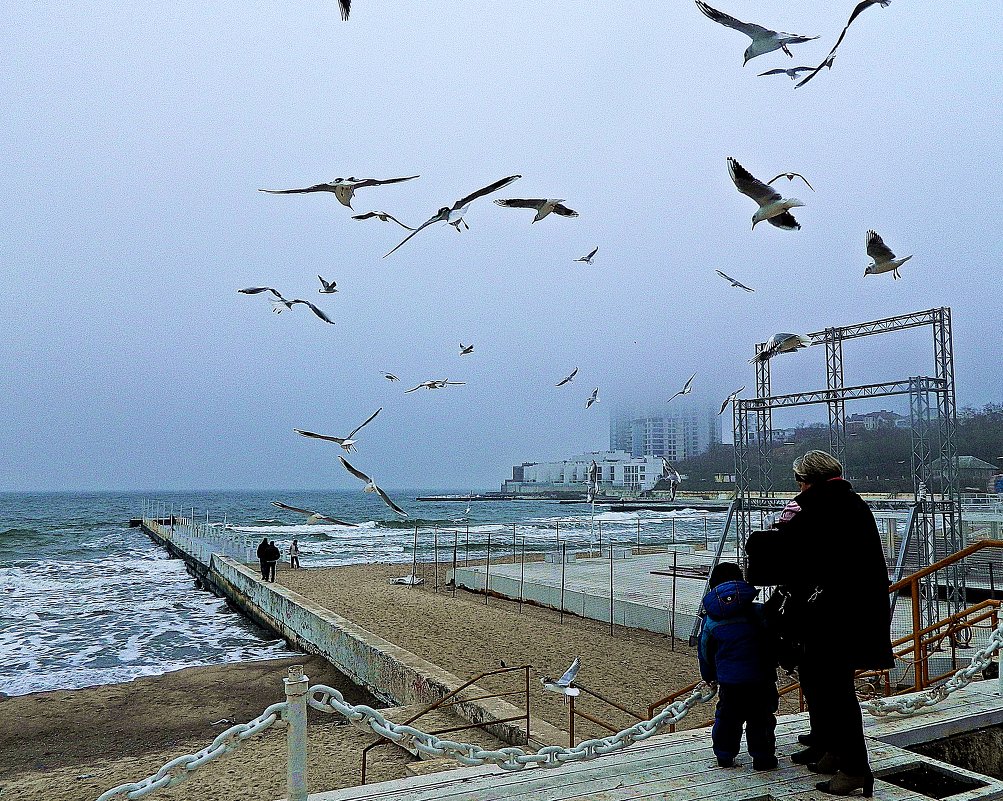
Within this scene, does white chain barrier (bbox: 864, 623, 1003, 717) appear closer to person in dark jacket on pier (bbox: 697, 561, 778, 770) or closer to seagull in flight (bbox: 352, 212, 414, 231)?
person in dark jacket on pier (bbox: 697, 561, 778, 770)

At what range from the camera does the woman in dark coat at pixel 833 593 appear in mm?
3174

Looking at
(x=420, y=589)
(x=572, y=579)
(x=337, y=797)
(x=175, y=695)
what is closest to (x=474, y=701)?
(x=337, y=797)

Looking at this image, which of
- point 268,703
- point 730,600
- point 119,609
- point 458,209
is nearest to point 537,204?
point 458,209

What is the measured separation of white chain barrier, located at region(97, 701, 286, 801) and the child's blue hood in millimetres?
2046

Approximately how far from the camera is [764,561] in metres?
3.33

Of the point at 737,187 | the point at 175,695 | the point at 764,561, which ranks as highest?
the point at 737,187

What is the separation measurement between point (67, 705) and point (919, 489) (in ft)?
47.2

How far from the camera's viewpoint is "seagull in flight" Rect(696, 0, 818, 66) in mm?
4855

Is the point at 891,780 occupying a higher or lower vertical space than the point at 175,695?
higher

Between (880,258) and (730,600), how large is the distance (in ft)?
11.7

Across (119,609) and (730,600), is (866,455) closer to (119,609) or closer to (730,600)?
(730,600)

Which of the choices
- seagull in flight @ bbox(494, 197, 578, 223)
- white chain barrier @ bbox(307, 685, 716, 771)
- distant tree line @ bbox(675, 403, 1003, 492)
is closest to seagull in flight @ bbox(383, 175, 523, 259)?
seagull in flight @ bbox(494, 197, 578, 223)

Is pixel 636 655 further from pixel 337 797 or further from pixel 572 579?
pixel 337 797

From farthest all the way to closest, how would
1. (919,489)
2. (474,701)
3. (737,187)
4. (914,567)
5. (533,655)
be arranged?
(533,655) < (914,567) < (919,489) < (474,701) < (737,187)
